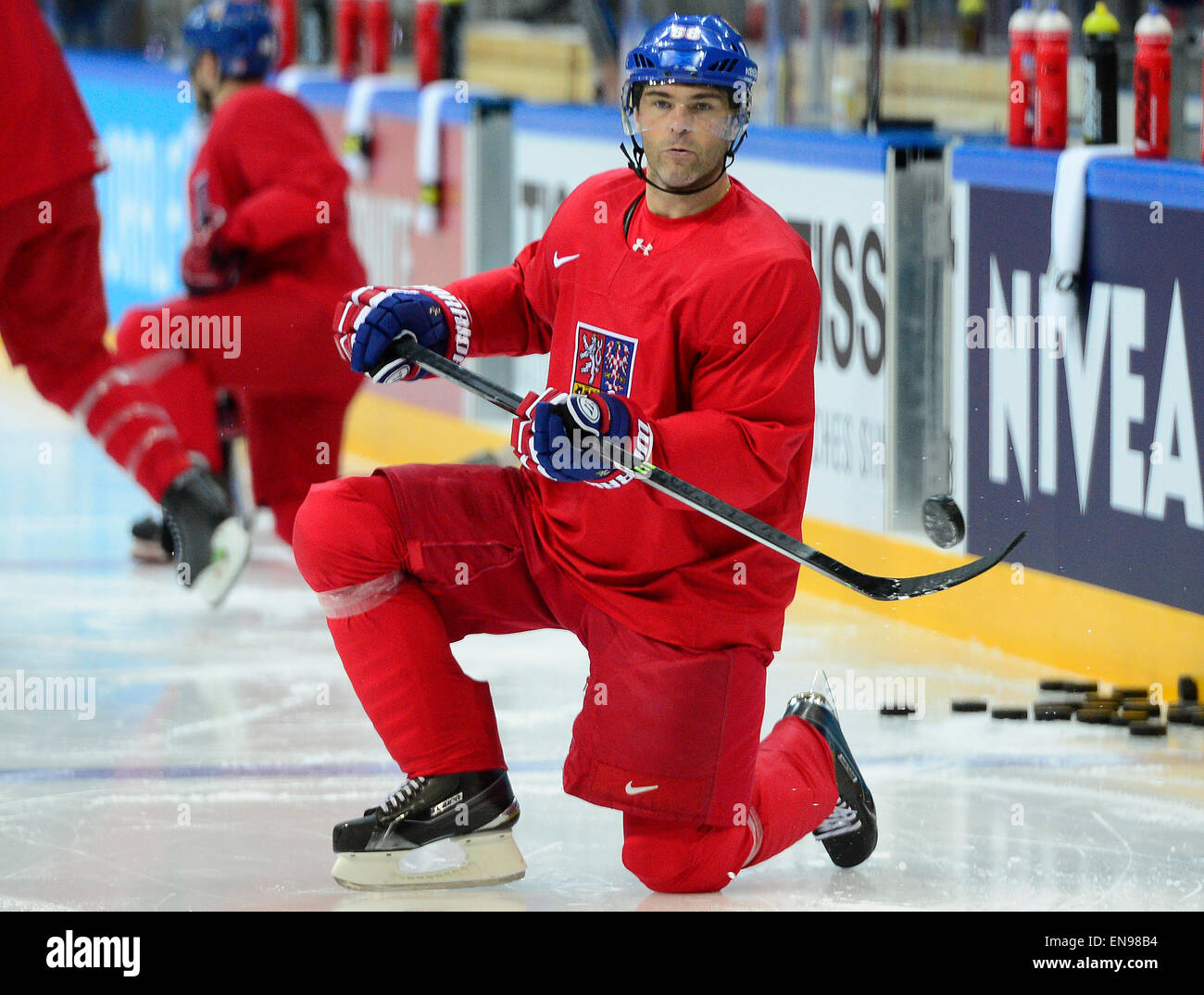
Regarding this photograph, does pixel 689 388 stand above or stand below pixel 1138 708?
above

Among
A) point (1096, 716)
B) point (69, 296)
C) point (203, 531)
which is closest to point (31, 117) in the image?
point (69, 296)

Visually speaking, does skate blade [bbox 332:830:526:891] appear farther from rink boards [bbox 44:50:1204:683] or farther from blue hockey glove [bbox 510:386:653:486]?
rink boards [bbox 44:50:1204:683]

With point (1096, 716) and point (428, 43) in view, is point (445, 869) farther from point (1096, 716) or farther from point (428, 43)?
point (428, 43)

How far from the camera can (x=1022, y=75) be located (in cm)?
505

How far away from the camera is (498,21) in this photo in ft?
26.3

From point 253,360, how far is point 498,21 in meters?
2.71

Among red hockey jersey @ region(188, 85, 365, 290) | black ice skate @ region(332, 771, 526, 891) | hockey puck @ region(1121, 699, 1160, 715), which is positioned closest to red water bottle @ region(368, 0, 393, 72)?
red hockey jersey @ region(188, 85, 365, 290)

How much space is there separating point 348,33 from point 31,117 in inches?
149

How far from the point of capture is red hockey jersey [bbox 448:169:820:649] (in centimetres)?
315

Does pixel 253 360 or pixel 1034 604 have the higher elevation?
pixel 253 360

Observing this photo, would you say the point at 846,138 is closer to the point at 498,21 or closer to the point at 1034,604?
the point at 1034,604

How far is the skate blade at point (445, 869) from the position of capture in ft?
10.8
